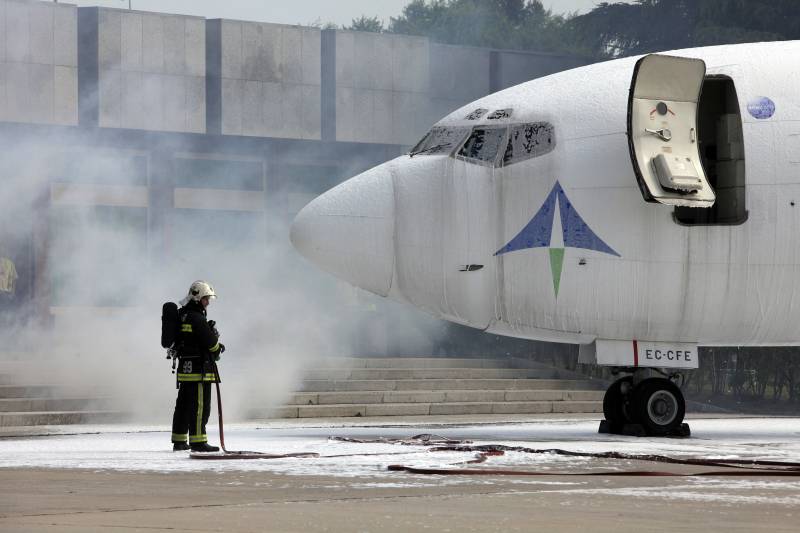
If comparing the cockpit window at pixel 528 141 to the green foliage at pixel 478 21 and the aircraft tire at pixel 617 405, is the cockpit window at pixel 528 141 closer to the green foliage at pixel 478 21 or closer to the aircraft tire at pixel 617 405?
the aircraft tire at pixel 617 405

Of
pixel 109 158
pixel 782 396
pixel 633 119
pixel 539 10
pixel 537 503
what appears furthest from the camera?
pixel 539 10

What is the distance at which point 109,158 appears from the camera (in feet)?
130

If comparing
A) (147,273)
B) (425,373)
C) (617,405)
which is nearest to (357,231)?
(617,405)

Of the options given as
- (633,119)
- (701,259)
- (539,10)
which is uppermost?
(539,10)

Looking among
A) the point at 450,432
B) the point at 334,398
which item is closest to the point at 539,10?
the point at 334,398

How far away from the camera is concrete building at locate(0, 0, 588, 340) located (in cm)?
3700

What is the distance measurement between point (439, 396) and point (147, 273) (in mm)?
9648

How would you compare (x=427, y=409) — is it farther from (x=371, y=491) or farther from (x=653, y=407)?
(x=371, y=491)

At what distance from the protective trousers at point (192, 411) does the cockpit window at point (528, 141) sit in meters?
5.07

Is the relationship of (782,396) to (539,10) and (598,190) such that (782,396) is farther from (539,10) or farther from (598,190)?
(539,10)

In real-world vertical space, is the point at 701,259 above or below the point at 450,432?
above

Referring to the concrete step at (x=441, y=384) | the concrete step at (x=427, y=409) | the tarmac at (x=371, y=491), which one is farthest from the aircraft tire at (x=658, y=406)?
the concrete step at (x=441, y=384)

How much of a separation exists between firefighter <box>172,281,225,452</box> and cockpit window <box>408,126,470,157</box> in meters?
4.18

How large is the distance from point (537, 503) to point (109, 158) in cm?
3010
